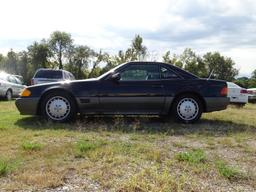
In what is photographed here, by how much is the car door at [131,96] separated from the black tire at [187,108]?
36 centimetres

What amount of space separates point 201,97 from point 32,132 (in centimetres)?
373

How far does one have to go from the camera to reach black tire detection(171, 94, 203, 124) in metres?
7.64

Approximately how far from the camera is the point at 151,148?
5008mm

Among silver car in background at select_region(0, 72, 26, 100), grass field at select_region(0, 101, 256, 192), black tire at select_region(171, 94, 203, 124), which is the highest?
silver car in background at select_region(0, 72, 26, 100)

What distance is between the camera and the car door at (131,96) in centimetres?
745

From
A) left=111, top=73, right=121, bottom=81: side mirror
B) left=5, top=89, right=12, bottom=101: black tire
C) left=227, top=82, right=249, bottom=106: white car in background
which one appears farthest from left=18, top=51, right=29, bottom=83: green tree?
left=111, top=73, right=121, bottom=81: side mirror

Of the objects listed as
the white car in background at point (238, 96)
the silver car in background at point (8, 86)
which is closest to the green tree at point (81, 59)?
the silver car in background at point (8, 86)

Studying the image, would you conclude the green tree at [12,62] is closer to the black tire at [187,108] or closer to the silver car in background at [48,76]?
the silver car in background at [48,76]

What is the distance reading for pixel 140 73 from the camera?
7738mm

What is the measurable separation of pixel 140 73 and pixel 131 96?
0.62 m

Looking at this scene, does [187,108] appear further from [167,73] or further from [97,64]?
[97,64]

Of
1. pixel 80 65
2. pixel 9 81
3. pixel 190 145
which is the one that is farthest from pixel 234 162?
pixel 80 65

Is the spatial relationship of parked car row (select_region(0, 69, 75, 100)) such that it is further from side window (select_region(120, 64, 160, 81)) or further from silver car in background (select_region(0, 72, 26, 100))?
side window (select_region(120, 64, 160, 81))

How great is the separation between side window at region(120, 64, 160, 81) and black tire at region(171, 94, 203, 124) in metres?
0.74
